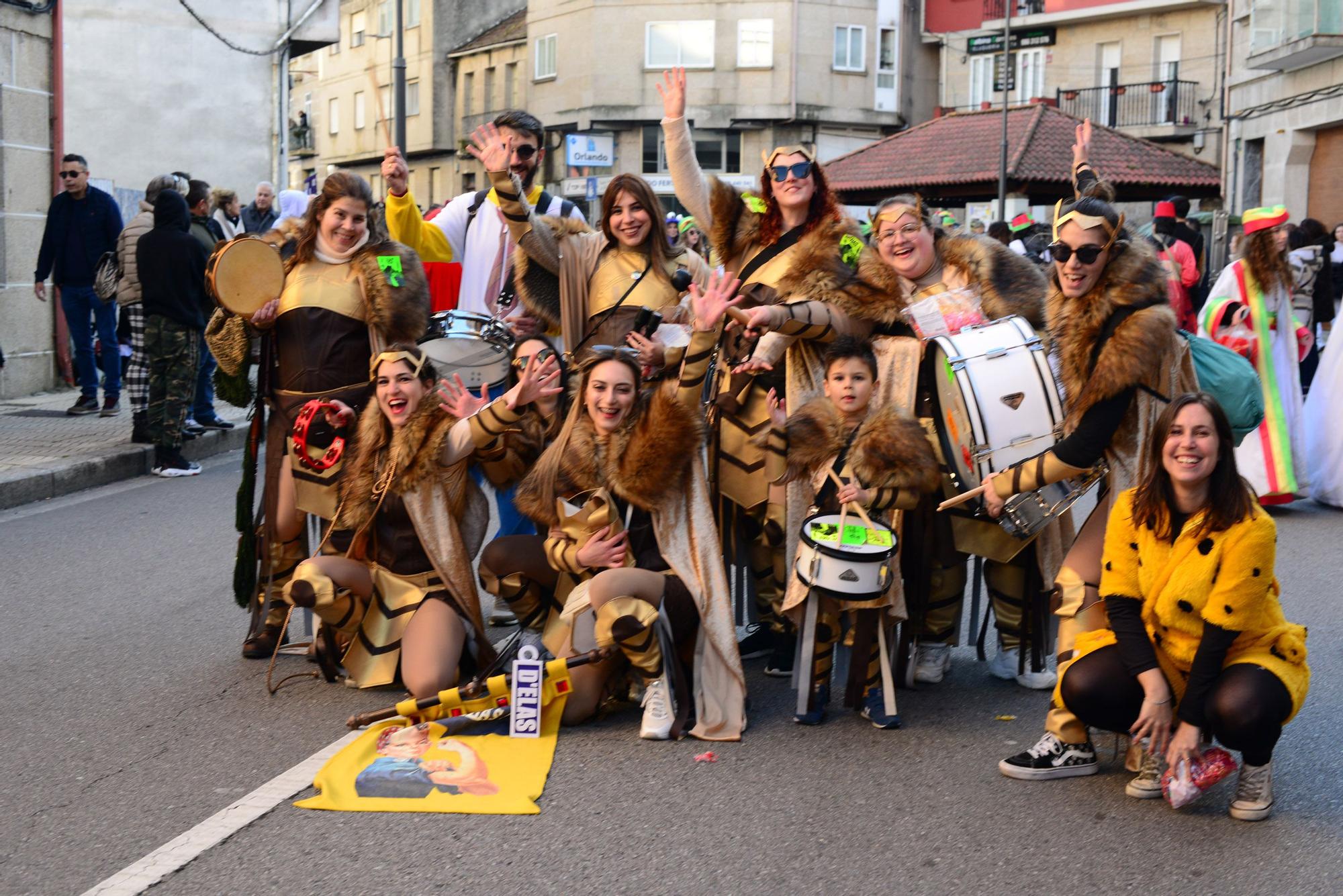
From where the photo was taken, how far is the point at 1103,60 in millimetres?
43500

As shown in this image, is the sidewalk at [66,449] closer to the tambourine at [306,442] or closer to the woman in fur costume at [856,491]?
the tambourine at [306,442]

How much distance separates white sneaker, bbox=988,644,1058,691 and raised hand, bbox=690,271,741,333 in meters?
1.73

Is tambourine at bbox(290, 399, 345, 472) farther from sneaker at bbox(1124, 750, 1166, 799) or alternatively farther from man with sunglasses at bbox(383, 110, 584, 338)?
sneaker at bbox(1124, 750, 1166, 799)

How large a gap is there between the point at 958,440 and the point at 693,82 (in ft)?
135

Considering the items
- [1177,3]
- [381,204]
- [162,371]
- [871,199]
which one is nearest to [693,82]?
[1177,3]

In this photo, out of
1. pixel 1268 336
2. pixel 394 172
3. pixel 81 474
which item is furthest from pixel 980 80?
pixel 394 172

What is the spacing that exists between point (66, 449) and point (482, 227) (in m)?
5.30

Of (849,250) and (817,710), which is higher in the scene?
(849,250)

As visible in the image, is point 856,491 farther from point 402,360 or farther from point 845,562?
point 402,360

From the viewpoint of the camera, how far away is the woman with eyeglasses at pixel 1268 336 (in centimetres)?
973

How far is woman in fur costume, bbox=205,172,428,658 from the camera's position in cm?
599

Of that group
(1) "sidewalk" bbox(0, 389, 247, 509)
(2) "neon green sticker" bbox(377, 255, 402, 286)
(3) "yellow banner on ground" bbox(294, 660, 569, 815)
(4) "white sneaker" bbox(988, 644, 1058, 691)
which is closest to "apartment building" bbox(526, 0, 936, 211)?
(1) "sidewalk" bbox(0, 389, 247, 509)

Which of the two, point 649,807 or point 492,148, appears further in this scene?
point 492,148

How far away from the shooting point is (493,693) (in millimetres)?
5156
